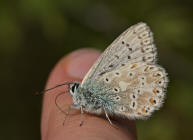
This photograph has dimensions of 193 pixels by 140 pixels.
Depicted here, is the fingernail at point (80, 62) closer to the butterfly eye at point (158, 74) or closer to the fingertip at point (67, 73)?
the fingertip at point (67, 73)

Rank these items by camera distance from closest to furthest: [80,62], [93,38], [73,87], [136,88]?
[136,88], [73,87], [80,62], [93,38]

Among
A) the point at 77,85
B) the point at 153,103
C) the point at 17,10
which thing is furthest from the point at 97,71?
the point at 17,10

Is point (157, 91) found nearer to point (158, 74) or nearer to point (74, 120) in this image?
point (158, 74)

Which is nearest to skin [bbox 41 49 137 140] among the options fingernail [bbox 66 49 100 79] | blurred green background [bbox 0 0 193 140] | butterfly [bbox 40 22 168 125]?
fingernail [bbox 66 49 100 79]

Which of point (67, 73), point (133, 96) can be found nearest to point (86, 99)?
point (133, 96)

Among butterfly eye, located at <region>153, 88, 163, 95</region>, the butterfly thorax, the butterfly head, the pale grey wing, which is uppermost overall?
the pale grey wing

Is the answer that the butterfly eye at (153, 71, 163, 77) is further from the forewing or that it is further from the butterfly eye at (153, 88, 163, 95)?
the butterfly eye at (153, 88, 163, 95)

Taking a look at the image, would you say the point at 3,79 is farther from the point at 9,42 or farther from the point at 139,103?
the point at 139,103
